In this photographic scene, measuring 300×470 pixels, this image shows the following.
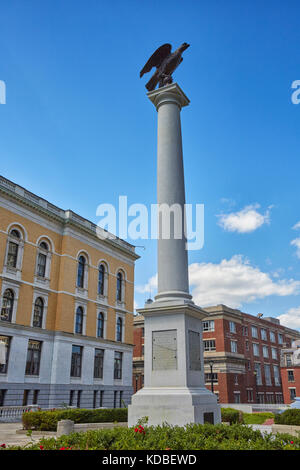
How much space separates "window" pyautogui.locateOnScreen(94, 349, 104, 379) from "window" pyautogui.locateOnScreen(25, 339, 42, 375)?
23.0ft

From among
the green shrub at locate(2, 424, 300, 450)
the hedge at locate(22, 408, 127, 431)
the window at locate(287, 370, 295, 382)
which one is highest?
the window at locate(287, 370, 295, 382)

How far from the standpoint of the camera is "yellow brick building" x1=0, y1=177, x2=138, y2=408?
29.0 meters

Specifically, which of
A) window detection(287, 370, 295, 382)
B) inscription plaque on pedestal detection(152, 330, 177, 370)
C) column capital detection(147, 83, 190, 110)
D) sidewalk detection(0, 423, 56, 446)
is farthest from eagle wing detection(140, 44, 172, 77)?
window detection(287, 370, 295, 382)

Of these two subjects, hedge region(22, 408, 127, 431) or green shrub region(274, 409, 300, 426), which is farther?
hedge region(22, 408, 127, 431)

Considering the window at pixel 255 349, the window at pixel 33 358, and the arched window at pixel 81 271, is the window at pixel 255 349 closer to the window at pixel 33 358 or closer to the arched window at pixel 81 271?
the arched window at pixel 81 271

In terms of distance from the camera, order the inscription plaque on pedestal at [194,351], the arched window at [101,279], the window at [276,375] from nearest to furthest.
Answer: the inscription plaque on pedestal at [194,351] → the arched window at [101,279] → the window at [276,375]

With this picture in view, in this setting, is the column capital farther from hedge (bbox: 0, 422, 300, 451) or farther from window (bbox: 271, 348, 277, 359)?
window (bbox: 271, 348, 277, 359)

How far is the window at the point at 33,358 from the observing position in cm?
2966

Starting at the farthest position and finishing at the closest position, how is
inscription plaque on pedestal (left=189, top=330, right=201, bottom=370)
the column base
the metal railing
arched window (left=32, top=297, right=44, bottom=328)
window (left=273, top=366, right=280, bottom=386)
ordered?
→ window (left=273, top=366, right=280, bottom=386) → arched window (left=32, top=297, right=44, bottom=328) → the metal railing → inscription plaque on pedestal (left=189, top=330, right=201, bottom=370) → the column base

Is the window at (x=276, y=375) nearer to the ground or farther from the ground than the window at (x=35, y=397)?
farther from the ground

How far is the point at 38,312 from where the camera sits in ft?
103

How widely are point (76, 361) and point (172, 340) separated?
24209mm

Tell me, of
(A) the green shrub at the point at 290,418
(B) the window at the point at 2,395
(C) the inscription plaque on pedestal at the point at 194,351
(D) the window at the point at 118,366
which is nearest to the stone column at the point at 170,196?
(C) the inscription plaque on pedestal at the point at 194,351

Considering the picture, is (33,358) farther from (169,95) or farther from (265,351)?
(265,351)
